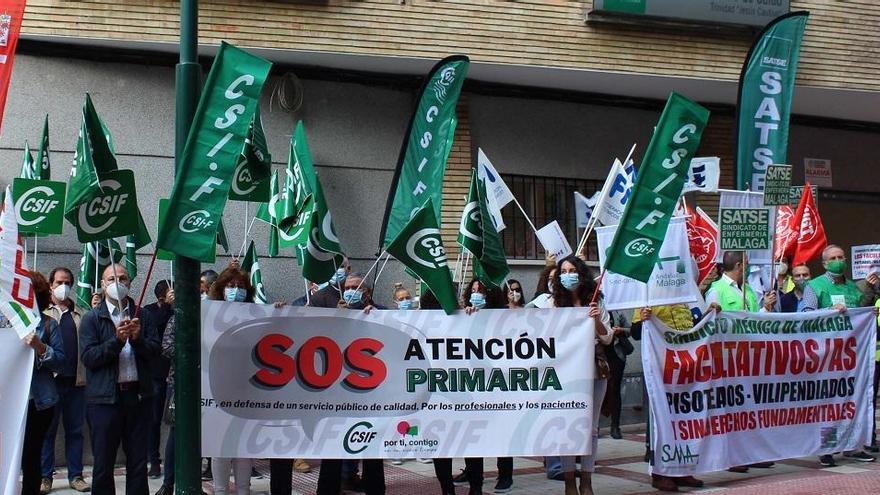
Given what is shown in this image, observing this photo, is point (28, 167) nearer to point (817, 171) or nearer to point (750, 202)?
point (750, 202)

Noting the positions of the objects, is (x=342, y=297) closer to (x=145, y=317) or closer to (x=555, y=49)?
(x=145, y=317)

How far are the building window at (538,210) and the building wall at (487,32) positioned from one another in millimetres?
1918

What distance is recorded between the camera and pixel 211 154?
6668 millimetres

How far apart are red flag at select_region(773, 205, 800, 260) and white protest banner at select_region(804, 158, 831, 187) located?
15.1 feet

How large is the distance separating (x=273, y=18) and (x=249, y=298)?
4869 mm

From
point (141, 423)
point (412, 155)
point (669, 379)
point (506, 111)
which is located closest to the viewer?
point (141, 423)

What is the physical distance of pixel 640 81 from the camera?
46.6 ft

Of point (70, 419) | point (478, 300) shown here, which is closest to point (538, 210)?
point (478, 300)

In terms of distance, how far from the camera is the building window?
14398 mm

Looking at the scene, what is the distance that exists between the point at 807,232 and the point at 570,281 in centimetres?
478

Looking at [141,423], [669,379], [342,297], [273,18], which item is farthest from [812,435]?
[273,18]

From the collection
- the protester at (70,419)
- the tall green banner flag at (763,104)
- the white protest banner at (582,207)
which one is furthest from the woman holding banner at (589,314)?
the tall green banner flag at (763,104)

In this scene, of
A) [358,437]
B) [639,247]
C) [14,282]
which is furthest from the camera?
[639,247]

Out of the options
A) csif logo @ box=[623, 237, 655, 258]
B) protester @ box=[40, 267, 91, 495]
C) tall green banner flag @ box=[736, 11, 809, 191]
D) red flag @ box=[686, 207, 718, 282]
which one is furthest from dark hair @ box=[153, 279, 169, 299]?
tall green banner flag @ box=[736, 11, 809, 191]
